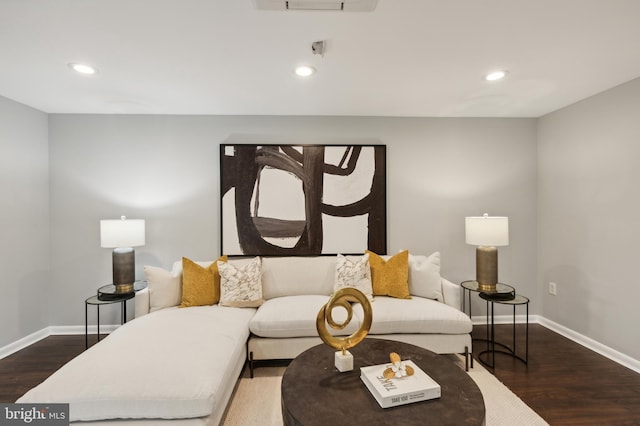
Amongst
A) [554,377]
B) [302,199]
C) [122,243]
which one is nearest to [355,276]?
[302,199]

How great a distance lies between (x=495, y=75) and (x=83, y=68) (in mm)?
3214

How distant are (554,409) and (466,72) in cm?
250

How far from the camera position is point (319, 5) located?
1571mm

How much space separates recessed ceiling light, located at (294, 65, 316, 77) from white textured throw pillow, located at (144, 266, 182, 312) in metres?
2.13

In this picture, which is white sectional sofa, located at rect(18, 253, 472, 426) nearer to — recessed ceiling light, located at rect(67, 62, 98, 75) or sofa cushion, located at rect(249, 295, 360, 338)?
sofa cushion, located at rect(249, 295, 360, 338)

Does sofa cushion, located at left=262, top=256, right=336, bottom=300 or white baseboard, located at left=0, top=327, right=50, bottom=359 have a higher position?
sofa cushion, located at left=262, top=256, right=336, bottom=300

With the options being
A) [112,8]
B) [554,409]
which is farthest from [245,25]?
[554,409]

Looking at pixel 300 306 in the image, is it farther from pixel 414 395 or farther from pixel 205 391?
pixel 414 395

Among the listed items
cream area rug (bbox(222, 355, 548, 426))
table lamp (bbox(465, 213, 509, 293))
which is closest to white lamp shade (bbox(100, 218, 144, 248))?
cream area rug (bbox(222, 355, 548, 426))

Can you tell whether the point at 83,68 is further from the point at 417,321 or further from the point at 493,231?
the point at 493,231

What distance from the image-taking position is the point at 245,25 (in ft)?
5.86

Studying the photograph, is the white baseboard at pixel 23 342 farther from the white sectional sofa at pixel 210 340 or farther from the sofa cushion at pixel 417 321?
the sofa cushion at pixel 417 321

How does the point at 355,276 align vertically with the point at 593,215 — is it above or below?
below

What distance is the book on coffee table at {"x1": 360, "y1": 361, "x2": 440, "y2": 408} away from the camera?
1.33 metres
